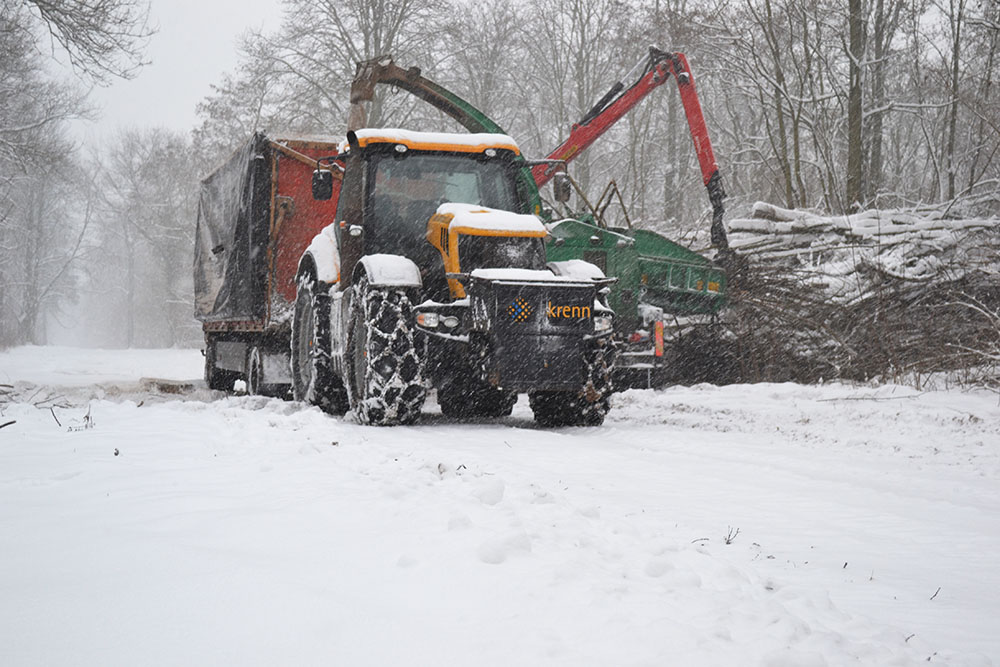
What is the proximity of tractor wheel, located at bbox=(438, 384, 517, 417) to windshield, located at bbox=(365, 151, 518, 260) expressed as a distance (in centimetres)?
143

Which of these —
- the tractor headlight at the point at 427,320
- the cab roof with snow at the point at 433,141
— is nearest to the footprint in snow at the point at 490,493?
the tractor headlight at the point at 427,320

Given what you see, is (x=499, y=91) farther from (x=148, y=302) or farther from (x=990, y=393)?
(x=148, y=302)

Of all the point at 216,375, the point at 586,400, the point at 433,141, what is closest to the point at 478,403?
the point at 586,400

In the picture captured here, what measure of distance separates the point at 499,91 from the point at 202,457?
24.6 metres

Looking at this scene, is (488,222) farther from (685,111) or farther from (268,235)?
(685,111)

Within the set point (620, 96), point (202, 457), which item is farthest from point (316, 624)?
point (620, 96)

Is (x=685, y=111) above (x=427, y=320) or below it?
above

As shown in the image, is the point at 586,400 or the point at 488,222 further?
the point at 586,400

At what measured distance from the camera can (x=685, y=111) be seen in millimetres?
11430

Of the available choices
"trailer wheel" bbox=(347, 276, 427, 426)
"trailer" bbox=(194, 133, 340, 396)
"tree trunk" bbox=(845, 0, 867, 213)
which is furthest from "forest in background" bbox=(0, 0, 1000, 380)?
"trailer wheel" bbox=(347, 276, 427, 426)

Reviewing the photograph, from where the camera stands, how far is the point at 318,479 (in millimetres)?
4109

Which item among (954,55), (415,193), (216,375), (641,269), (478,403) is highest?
(954,55)

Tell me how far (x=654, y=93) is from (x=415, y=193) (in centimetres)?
2066

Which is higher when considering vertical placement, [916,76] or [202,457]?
[916,76]
